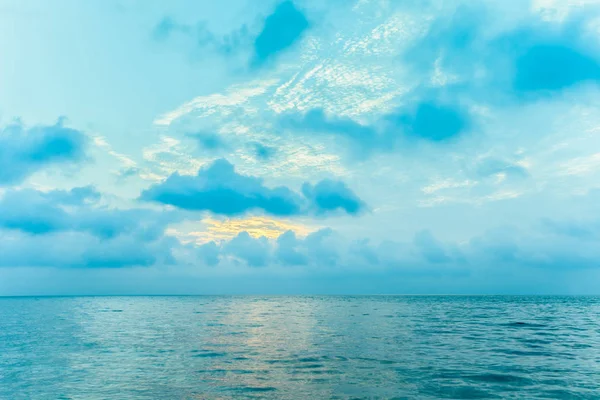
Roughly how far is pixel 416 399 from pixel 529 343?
25309 mm

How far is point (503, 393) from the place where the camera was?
70.8ft

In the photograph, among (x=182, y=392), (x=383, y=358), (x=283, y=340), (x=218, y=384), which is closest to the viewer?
(x=182, y=392)

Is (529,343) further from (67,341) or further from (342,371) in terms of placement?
(67,341)

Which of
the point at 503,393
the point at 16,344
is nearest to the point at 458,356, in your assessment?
the point at 503,393

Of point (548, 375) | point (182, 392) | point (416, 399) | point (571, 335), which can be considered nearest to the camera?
point (416, 399)

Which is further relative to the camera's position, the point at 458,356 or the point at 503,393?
the point at 458,356

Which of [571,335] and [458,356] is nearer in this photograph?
[458,356]

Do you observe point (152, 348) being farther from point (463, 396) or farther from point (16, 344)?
point (463, 396)

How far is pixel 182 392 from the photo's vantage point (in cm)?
2242

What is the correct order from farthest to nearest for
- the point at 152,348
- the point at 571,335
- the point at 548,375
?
the point at 571,335 < the point at 152,348 < the point at 548,375

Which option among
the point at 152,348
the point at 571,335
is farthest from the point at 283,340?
the point at 571,335

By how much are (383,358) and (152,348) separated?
21368mm

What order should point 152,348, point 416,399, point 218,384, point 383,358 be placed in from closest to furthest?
point 416,399 → point 218,384 → point 383,358 → point 152,348

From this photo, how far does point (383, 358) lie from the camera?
31250 mm
